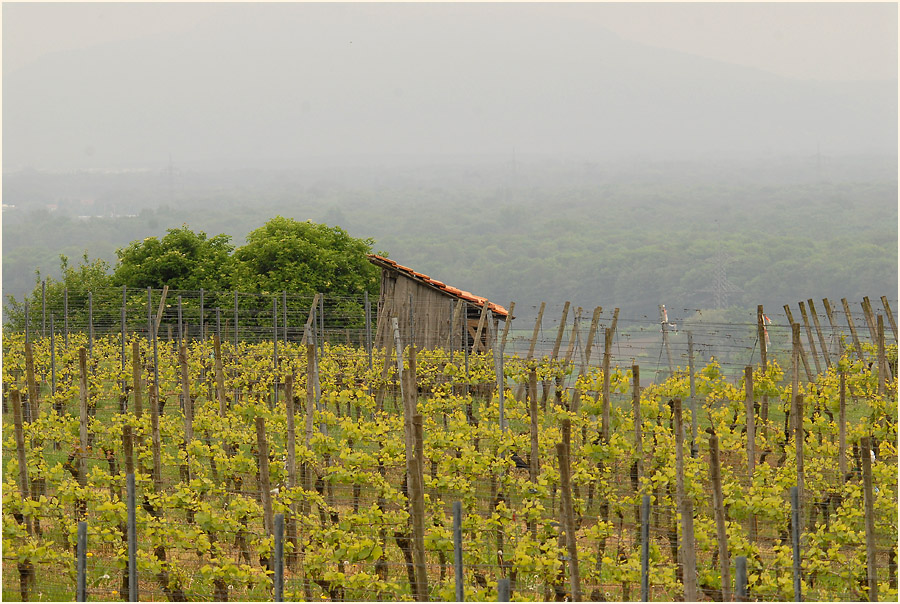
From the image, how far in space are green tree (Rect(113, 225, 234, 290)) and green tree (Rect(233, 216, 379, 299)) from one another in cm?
87

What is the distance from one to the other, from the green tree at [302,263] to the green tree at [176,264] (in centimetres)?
87

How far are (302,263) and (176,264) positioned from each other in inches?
181

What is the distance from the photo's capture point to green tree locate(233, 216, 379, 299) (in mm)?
30062

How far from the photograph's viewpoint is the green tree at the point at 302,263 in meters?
30.1

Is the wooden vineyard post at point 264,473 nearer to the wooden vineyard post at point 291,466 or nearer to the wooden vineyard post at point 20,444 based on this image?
the wooden vineyard post at point 291,466

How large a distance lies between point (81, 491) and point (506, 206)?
7271 inches

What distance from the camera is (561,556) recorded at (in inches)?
332

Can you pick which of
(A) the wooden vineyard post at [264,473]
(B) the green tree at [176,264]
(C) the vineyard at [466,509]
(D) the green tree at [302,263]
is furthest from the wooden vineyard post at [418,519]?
(B) the green tree at [176,264]

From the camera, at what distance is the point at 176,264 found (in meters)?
31.9

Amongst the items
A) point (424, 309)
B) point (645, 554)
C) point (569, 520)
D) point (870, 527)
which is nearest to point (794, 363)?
point (870, 527)

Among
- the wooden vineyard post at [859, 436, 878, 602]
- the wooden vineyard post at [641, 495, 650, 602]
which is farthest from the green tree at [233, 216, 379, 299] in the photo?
the wooden vineyard post at [859, 436, 878, 602]

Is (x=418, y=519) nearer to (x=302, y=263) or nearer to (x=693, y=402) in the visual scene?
(x=693, y=402)

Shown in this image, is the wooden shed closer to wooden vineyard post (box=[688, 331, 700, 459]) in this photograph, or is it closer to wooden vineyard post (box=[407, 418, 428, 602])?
wooden vineyard post (box=[688, 331, 700, 459])

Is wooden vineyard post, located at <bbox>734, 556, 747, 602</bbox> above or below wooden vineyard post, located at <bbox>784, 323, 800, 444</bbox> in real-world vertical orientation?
below
